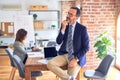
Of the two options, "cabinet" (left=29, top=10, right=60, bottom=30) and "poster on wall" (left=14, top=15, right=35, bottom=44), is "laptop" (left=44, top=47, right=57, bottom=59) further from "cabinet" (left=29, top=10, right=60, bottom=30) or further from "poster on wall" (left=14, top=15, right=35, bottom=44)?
"cabinet" (left=29, top=10, right=60, bottom=30)

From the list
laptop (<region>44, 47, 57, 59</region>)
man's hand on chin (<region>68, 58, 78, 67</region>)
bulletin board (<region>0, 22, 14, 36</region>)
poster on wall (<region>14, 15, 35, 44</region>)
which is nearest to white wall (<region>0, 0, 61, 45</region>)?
bulletin board (<region>0, 22, 14, 36</region>)

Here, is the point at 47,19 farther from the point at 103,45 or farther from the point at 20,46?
the point at 20,46

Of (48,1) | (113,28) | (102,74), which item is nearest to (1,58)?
(48,1)

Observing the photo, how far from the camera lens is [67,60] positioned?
3.17 m

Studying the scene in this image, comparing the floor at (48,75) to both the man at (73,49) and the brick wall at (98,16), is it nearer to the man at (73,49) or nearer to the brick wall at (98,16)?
the brick wall at (98,16)

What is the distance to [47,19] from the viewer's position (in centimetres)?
886

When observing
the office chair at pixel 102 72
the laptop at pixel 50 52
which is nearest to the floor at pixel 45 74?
the office chair at pixel 102 72

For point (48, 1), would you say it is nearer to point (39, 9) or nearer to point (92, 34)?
point (39, 9)

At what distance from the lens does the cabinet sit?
8734 mm

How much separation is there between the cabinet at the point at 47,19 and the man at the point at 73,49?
5586mm

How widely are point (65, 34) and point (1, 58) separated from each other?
541 cm

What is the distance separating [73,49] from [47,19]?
584 cm

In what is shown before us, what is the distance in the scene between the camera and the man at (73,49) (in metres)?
3.05

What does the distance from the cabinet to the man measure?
18.3 feet
